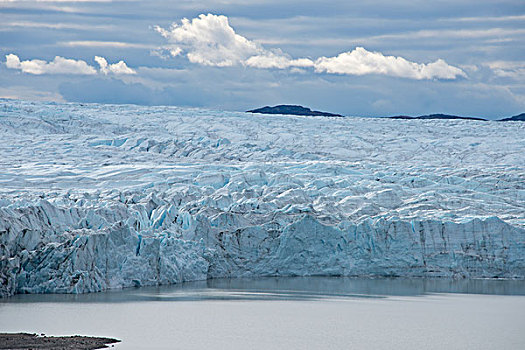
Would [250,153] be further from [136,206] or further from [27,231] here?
[27,231]

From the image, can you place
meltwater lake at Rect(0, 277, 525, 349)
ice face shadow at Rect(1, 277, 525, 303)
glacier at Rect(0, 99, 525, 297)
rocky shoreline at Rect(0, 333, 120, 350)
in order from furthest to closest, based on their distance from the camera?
glacier at Rect(0, 99, 525, 297)
ice face shadow at Rect(1, 277, 525, 303)
meltwater lake at Rect(0, 277, 525, 349)
rocky shoreline at Rect(0, 333, 120, 350)

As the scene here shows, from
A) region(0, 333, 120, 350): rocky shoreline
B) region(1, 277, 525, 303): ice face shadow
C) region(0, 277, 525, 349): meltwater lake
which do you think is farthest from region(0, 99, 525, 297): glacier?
region(0, 333, 120, 350): rocky shoreline

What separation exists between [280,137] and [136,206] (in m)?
15.8

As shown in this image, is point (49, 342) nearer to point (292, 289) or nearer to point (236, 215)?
point (292, 289)

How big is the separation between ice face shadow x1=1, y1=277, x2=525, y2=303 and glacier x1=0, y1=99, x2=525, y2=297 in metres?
0.34

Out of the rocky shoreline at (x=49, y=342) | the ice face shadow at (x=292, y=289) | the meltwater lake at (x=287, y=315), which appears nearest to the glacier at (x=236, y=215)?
the ice face shadow at (x=292, y=289)

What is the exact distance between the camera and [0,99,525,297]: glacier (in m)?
17.0

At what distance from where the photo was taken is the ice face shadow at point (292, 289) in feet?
53.7

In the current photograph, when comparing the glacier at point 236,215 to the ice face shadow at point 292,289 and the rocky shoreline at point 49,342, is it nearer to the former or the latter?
the ice face shadow at point 292,289

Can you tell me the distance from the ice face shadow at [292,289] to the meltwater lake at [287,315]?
0.02 metres

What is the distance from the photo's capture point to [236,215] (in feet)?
67.2

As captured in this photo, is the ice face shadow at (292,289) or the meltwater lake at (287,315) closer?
the meltwater lake at (287,315)

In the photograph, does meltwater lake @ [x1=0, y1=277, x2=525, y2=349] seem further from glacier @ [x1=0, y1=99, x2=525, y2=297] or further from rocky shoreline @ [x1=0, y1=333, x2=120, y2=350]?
glacier @ [x1=0, y1=99, x2=525, y2=297]

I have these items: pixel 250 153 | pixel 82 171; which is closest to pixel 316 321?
pixel 82 171
